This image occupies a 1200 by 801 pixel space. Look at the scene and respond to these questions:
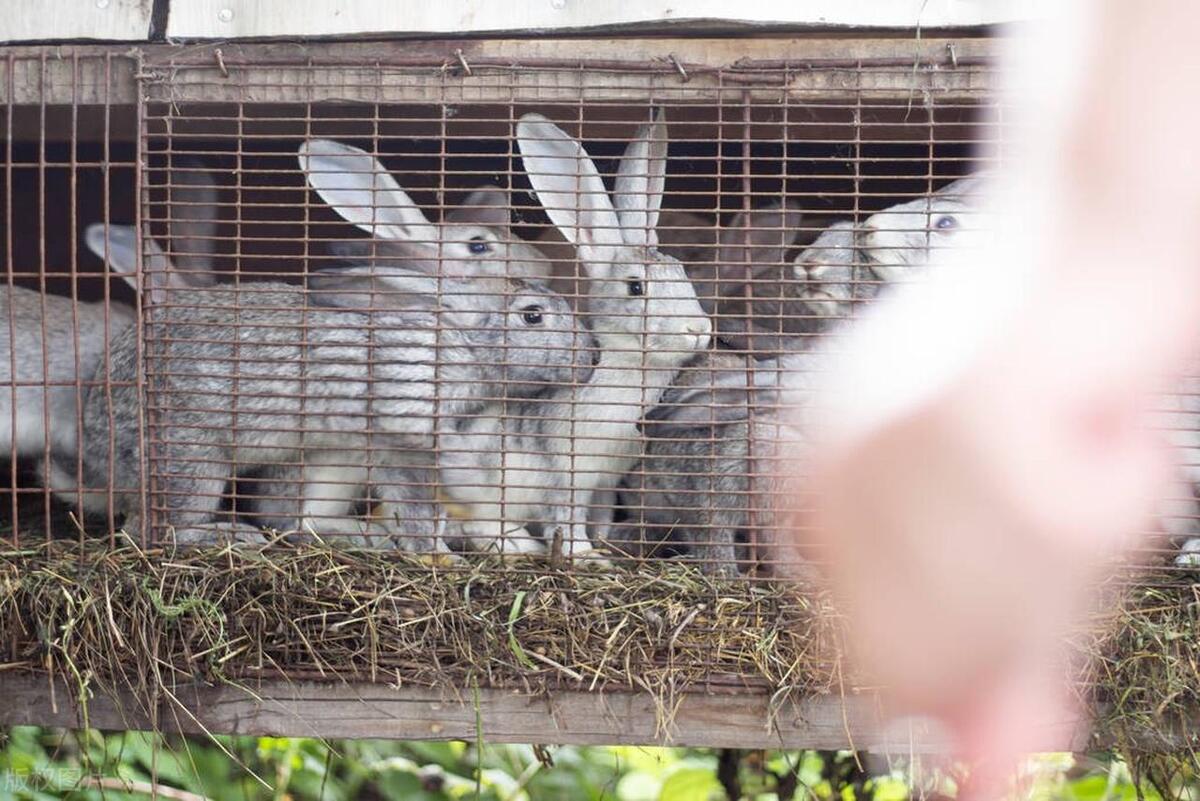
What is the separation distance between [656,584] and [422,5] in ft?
5.86

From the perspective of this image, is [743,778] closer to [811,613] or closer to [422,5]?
[811,613]

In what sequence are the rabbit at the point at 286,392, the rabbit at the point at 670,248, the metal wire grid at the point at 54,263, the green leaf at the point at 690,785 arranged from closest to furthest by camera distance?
the metal wire grid at the point at 54,263
the rabbit at the point at 286,392
the green leaf at the point at 690,785
the rabbit at the point at 670,248

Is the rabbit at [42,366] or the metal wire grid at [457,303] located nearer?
the metal wire grid at [457,303]

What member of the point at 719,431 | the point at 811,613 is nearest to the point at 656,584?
the point at 811,613

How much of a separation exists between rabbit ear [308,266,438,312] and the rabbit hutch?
0.07ft

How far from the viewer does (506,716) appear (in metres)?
3.67

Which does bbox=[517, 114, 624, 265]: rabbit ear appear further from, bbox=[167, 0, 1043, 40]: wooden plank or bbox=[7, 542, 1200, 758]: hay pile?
bbox=[7, 542, 1200, 758]: hay pile

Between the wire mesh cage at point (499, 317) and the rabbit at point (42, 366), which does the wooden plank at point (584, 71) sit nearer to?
the wire mesh cage at point (499, 317)

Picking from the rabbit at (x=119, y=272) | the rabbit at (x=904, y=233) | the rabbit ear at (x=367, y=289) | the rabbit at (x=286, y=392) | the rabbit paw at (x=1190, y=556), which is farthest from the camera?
the rabbit at (x=119, y=272)

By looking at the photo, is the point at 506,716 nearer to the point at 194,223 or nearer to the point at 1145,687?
the point at 1145,687

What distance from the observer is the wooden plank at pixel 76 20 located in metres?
4.06

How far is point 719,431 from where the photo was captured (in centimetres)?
464

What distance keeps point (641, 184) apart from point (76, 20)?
1.81 m

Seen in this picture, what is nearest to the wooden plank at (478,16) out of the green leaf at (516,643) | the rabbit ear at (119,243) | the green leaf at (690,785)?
the rabbit ear at (119,243)
